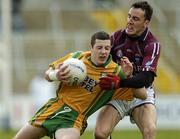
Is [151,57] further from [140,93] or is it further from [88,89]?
[88,89]

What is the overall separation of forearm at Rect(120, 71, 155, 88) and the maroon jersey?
183mm

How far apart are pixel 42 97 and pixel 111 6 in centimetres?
779

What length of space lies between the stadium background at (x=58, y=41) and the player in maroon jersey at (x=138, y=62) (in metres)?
11.4

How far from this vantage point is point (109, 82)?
10.6m

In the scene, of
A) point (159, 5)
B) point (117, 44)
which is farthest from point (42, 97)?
point (117, 44)

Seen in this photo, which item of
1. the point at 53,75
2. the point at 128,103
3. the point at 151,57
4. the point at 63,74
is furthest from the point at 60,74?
the point at 128,103

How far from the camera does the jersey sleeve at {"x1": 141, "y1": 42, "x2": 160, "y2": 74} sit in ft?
36.7

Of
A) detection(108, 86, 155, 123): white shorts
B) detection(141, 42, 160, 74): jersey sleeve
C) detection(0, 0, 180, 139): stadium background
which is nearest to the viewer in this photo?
detection(141, 42, 160, 74): jersey sleeve

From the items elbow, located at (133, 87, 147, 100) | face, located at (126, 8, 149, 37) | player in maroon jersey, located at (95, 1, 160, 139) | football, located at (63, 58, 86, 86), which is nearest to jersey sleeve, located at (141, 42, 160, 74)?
player in maroon jersey, located at (95, 1, 160, 139)

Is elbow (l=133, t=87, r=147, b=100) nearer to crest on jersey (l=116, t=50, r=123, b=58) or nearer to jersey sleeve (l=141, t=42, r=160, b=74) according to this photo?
jersey sleeve (l=141, t=42, r=160, b=74)

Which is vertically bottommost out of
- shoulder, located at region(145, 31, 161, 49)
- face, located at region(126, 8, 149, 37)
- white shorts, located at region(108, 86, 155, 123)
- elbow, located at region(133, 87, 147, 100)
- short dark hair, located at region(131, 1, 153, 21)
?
white shorts, located at region(108, 86, 155, 123)

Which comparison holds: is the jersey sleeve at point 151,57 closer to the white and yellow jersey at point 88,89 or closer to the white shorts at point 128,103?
the white and yellow jersey at point 88,89

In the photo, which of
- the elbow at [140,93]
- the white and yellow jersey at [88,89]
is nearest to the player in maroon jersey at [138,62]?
the elbow at [140,93]

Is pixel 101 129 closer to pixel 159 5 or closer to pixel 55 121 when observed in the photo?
pixel 55 121
